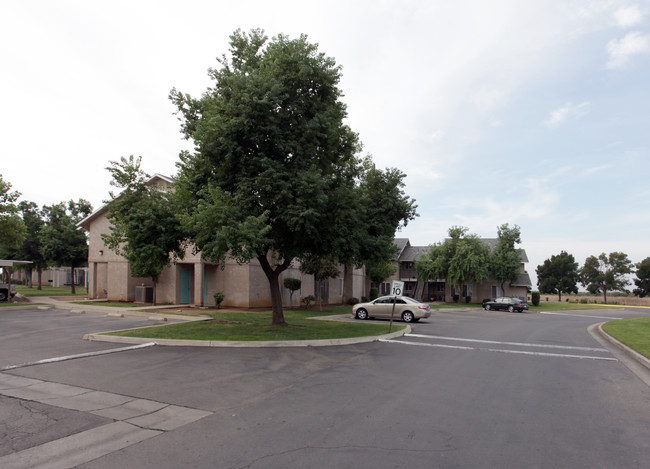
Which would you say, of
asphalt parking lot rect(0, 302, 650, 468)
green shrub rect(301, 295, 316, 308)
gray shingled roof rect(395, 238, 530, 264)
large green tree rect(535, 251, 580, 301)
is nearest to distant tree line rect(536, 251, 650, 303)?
large green tree rect(535, 251, 580, 301)

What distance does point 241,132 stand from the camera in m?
14.3

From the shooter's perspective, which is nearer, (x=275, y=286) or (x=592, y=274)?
(x=275, y=286)

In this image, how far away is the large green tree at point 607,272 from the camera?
70.4 m

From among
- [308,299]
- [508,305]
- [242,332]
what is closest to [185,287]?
[308,299]

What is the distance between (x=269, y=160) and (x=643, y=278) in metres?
82.9

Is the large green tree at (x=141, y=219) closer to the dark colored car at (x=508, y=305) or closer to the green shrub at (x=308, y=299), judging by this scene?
the green shrub at (x=308, y=299)

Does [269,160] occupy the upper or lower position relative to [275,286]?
upper

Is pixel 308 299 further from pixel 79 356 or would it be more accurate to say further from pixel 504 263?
pixel 504 263

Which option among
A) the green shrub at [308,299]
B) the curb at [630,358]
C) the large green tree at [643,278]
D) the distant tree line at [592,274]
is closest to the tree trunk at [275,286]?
the curb at [630,358]

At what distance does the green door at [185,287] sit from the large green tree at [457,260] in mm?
27999

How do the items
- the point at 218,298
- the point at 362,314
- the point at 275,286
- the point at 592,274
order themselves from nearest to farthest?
the point at 275,286, the point at 362,314, the point at 218,298, the point at 592,274

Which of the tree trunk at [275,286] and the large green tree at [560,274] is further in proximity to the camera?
the large green tree at [560,274]

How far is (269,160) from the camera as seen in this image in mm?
13906

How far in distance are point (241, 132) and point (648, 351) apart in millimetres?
14028
